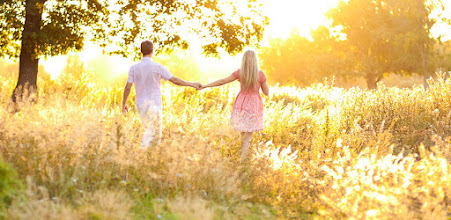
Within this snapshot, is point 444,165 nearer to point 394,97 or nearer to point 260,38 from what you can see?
point 394,97

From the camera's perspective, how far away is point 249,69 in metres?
6.25

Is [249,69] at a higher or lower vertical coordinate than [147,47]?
lower

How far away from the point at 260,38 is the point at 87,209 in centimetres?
710

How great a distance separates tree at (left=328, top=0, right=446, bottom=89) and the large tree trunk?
85.7 ft

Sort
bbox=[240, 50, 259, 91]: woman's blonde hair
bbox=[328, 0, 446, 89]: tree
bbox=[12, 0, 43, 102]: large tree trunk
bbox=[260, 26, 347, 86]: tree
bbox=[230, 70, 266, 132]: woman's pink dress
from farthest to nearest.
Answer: bbox=[260, 26, 347, 86]: tree
bbox=[328, 0, 446, 89]: tree
bbox=[12, 0, 43, 102]: large tree trunk
bbox=[230, 70, 266, 132]: woman's pink dress
bbox=[240, 50, 259, 91]: woman's blonde hair

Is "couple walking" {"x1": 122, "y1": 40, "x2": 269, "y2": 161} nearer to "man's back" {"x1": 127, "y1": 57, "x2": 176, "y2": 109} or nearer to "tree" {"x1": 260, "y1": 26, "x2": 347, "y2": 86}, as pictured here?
"man's back" {"x1": 127, "y1": 57, "x2": 176, "y2": 109}

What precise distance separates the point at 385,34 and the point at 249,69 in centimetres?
2953

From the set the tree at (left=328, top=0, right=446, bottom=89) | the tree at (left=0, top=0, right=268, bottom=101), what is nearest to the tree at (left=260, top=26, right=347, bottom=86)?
the tree at (left=328, top=0, right=446, bottom=89)

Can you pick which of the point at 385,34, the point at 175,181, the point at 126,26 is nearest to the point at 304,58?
the point at 385,34

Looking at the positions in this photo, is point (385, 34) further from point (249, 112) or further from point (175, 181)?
point (175, 181)

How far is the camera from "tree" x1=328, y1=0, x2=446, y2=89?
3186cm

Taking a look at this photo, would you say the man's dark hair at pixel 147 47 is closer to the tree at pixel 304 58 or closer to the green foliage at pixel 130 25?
the green foliage at pixel 130 25

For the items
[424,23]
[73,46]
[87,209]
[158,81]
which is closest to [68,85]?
[73,46]

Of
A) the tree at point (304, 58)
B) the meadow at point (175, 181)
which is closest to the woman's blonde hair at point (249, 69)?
the meadow at point (175, 181)
